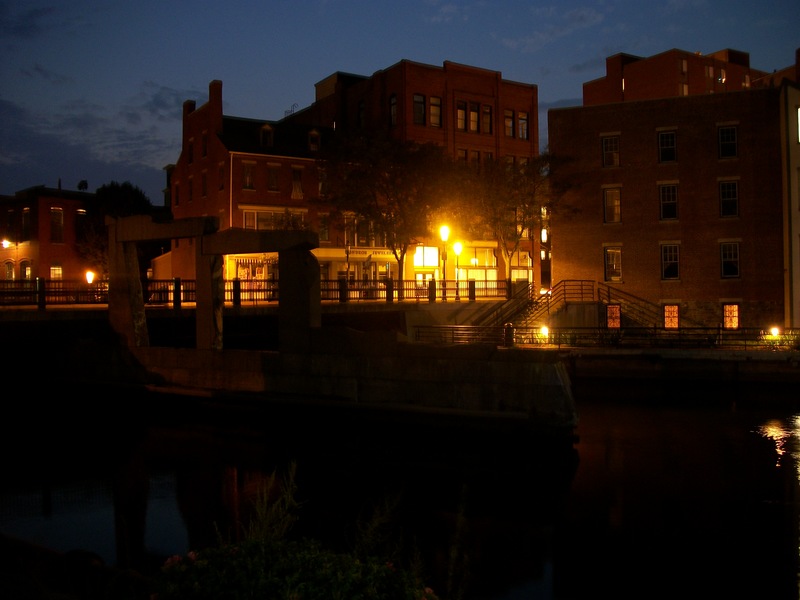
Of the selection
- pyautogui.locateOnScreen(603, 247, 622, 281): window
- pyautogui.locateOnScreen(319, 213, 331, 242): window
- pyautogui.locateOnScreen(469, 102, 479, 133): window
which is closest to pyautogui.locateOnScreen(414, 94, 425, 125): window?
pyautogui.locateOnScreen(469, 102, 479, 133): window

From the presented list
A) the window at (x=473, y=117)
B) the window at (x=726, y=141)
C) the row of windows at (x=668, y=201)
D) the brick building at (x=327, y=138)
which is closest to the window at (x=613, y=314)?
the row of windows at (x=668, y=201)

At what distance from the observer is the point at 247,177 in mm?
53562

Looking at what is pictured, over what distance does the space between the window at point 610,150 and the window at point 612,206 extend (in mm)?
1575

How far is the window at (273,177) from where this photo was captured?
A: 5454 centimetres

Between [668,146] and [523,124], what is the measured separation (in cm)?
2684

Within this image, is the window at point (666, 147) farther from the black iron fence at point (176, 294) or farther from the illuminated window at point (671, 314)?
the black iron fence at point (176, 294)

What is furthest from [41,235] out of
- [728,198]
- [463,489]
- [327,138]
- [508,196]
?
[463,489]

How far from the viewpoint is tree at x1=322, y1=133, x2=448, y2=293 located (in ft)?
157

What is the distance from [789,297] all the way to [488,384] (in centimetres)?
2558

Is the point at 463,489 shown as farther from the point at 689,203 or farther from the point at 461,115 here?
the point at 461,115

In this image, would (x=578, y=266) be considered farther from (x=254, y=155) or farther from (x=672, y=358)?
(x=254, y=155)

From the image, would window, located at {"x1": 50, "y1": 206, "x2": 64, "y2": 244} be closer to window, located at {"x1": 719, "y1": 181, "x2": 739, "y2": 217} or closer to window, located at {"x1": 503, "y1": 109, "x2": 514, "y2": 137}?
window, located at {"x1": 503, "y1": 109, "x2": 514, "y2": 137}

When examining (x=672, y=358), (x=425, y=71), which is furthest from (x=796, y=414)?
(x=425, y=71)

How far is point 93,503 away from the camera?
17.5m
